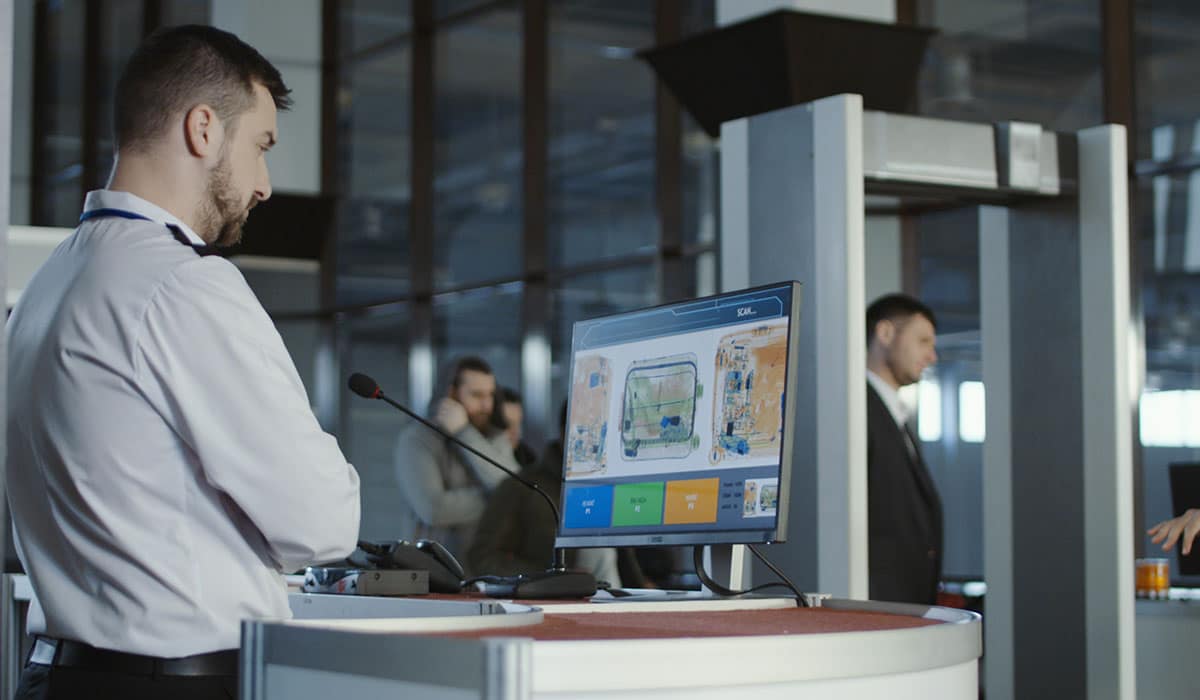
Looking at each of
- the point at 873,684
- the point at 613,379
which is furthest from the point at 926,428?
the point at 873,684

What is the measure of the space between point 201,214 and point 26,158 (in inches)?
463

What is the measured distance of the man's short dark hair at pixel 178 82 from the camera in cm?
181

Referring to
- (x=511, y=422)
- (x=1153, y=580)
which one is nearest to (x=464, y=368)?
(x=511, y=422)

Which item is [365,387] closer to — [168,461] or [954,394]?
[168,461]

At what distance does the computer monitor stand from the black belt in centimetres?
73

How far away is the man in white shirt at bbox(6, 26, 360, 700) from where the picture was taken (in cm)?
164

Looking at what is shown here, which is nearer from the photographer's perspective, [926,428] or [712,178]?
[926,428]

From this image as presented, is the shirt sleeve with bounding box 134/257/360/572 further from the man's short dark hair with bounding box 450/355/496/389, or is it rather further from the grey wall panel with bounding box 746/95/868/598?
the man's short dark hair with bounding box 450/355/496/389

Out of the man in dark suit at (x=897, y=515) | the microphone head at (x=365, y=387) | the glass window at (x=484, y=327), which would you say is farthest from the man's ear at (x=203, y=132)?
the glass window at (x=484, y=327)

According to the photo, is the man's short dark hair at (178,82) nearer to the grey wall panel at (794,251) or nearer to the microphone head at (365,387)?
the microphone head at (365,387)

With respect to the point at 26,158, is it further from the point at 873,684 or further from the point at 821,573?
the point at 873,684

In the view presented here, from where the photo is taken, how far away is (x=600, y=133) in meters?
7.74

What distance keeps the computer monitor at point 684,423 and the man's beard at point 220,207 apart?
2.25 ft

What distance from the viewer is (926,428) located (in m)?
6.25
